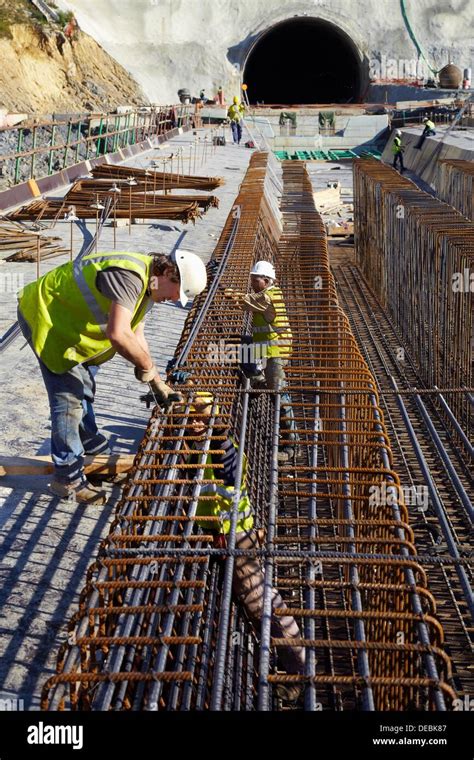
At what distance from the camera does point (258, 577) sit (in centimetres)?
376

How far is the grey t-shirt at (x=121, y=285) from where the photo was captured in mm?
3953

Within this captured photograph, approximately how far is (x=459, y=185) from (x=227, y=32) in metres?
35.9

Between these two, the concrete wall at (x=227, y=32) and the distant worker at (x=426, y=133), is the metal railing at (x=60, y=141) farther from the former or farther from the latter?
the concrete wall at (x=227, y=32)

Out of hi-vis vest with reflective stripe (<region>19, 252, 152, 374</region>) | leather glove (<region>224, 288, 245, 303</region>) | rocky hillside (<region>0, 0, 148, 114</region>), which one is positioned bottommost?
leather glove (<region>224, 288, 245, 303</region>)

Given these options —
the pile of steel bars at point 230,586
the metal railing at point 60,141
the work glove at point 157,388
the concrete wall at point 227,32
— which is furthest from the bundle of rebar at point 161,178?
the concrete wall at point 227,32

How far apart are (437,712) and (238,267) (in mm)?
5922

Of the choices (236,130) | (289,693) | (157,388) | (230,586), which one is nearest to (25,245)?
(157,388)

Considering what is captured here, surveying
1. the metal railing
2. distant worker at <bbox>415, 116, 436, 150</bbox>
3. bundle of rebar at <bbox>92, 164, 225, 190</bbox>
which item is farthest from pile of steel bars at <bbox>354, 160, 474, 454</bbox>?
distant worker at <bbox>415, 116, 436, 150</bbox>

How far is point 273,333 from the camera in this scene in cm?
643

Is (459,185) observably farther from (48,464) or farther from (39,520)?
(39,520)

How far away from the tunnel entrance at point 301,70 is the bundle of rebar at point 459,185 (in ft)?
116

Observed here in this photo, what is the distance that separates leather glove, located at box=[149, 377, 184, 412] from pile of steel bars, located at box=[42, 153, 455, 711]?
0.13 meters

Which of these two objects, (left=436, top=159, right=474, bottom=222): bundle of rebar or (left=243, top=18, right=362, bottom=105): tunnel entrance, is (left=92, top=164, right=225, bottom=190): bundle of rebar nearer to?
(left=436, top=159, right=474, bottom=222): bundle of rebar

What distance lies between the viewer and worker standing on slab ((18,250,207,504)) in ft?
13.1
